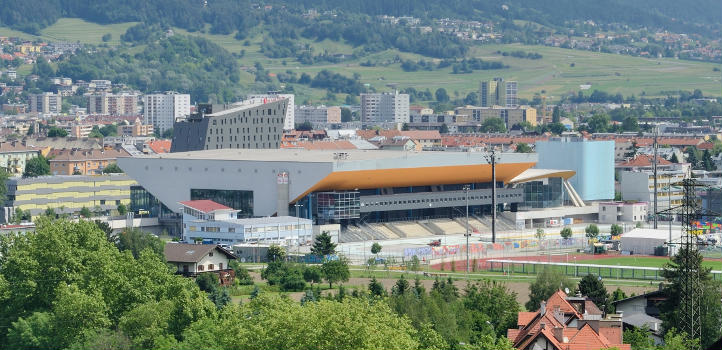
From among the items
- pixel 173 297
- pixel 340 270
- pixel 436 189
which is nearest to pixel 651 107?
pixel 436 189

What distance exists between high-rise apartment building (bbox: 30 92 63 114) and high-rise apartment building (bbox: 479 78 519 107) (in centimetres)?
5345

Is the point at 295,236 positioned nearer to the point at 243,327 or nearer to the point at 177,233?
the point at 177,233

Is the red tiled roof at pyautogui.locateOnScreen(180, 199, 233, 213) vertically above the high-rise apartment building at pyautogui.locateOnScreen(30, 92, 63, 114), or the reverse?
the high-rise apartment building at pyautogui.locateOnScreen(30, 92, 63, 114)

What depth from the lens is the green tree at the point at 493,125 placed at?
150 meters

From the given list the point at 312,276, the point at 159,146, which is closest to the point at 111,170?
the point at 159,146

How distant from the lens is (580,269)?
55531 millimetres

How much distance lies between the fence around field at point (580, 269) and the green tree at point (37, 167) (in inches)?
1667

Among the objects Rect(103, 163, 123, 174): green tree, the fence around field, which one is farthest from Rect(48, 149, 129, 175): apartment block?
the fence around field

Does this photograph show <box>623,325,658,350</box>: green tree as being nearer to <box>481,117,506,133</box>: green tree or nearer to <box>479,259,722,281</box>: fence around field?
<box>479,259,722,281</box>: fence around field

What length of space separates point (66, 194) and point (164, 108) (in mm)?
87286

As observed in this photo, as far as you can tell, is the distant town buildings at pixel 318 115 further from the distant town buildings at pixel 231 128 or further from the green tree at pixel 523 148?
the distant town buildings at pixel 231 128

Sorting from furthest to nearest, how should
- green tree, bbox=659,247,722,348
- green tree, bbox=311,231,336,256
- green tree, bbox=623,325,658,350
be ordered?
green tree, bbox=311,231,336,256, green tree, bbox=659,247,722,348, green tree, bbox=623,325,658,350

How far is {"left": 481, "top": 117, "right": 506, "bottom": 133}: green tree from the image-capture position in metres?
150

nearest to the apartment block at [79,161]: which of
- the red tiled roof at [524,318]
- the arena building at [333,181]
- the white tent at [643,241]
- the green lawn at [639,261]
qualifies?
the arena building at [333,181]
